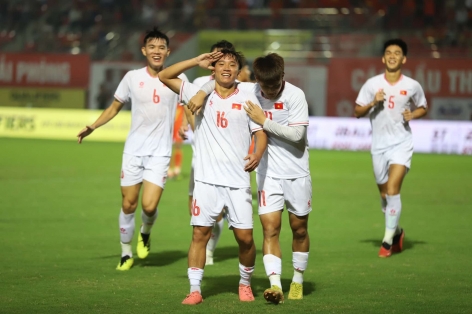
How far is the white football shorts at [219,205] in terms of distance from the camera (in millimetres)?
7254

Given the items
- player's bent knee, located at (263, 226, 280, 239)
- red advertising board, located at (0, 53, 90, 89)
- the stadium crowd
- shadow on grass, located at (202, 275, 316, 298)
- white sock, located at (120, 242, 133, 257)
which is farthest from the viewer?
red advertising board, located at (0, 53, 90, 89)

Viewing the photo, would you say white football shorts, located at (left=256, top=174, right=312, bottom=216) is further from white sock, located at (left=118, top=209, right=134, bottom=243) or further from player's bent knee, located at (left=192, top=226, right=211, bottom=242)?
white sock, located at (left=118, top=209, right=134, bottom=243)

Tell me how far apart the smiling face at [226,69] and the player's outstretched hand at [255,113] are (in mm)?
264

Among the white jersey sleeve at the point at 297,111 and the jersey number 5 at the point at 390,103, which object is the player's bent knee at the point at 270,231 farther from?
the jersey number 5 at the point at 390,103

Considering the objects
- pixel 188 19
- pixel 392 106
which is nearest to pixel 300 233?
pixel 392 106

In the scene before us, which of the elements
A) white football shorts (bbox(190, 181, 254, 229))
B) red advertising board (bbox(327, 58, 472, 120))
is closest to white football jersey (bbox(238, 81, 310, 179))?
white football shorts (bbox(190, 181, 254, 229))

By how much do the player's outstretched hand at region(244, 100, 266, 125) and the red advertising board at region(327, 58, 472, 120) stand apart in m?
24.7

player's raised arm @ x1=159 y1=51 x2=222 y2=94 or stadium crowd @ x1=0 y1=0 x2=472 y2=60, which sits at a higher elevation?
stadium crowd @ x1=0 y1=0 x2=472 y2=60

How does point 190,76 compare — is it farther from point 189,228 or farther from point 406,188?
point 189,228

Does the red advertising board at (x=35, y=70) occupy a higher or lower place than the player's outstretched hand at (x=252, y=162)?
higher

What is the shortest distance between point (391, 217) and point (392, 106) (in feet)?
4.81

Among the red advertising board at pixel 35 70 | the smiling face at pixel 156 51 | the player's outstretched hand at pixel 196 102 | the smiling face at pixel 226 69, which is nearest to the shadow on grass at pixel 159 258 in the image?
the smiling face at pixel 156 51

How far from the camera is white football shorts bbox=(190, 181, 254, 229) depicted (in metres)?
7.25

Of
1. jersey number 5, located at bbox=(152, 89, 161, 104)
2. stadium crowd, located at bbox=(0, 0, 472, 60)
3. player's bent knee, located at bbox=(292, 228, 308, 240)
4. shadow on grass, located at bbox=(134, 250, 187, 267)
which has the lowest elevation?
shadow on grass, located at bbox=(134, 250, 187, 267)
